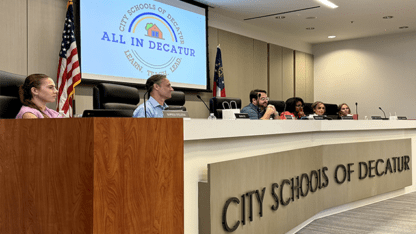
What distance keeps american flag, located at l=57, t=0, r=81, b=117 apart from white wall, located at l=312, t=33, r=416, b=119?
6.89 metres

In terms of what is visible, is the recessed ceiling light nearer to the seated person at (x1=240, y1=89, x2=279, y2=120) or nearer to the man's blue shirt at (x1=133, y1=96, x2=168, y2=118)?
the seated person at (x1=240, y1=89, x2=279, y2=120)

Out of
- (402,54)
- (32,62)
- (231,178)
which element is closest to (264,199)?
(231,178)

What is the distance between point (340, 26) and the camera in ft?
26.0

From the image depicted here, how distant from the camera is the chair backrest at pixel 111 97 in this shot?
9.87 ft

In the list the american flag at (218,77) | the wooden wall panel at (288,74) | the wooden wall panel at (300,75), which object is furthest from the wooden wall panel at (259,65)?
the wooden wall panel at (300,75)

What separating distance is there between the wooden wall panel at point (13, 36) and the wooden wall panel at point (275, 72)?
526 centimetres

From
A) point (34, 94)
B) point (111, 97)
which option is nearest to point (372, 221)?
point (111, 97)

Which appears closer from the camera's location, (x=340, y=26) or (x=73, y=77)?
(x=73, y=77)

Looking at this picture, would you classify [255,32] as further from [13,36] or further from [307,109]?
[13,36]

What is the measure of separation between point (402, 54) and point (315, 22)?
2508 mm

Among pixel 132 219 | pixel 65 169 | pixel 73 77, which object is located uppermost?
pixel 73 77

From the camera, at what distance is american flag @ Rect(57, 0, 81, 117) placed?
4297mm

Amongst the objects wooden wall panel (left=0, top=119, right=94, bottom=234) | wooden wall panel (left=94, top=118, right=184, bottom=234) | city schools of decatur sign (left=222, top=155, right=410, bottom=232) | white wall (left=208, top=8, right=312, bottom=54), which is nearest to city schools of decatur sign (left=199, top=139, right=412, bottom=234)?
city schools of decatur sign (left=222, top=155, right=410, bottom=232)

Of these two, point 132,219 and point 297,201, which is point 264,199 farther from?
point 132,219
